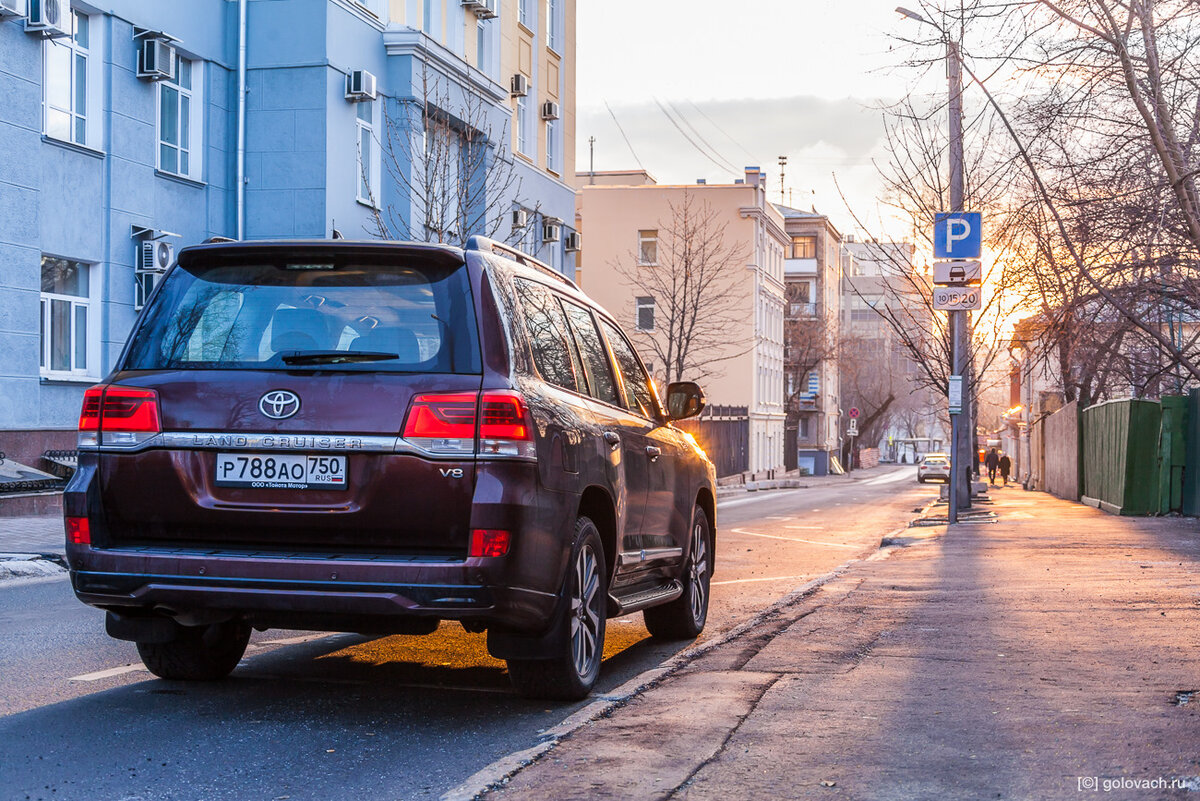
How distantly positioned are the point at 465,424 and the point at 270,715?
5.02ft

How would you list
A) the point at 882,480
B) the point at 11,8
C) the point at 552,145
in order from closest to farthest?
the point at 11,8 < the point at 552,145 < the point at 882,480

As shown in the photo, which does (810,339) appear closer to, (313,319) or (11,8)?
(11,8)

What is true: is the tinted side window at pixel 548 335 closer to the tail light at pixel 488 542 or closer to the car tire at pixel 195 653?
the tail light at pixel 488 542

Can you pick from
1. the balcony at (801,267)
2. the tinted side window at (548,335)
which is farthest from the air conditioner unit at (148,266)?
the balcony at (801,267)

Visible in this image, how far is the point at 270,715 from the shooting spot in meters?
5.73

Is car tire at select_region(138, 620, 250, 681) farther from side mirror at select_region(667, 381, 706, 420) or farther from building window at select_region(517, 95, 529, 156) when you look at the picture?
building window at select_region(517, 95, 529, 156)

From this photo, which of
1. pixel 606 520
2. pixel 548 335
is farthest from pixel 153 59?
pixel 606 520

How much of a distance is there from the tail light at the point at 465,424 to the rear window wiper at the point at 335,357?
272 mm

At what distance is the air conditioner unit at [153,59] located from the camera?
21375 mm

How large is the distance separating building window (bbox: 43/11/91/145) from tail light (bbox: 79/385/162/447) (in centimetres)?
1570

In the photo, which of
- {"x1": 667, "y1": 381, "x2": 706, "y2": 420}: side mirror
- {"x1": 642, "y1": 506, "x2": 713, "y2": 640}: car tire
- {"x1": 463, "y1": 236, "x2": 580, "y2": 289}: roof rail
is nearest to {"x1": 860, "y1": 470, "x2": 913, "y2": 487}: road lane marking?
{"x1": 642, "y1": 506, "x2": 713, "y2": 640}: car tire

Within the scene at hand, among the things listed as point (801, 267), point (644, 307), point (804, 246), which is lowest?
point (644, 307)

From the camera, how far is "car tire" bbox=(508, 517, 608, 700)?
5.82 meters

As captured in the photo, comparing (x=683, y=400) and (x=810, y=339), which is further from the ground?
(x=810, y=339)
